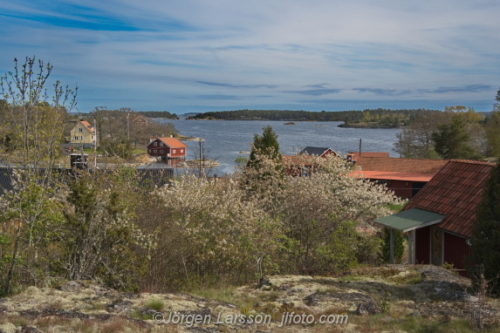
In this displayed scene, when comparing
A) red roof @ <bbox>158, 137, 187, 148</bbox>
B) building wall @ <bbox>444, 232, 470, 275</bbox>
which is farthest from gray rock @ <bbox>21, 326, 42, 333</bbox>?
red roof @ <bbox>158, 137, 187, 148</bbox>

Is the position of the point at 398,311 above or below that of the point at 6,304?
below

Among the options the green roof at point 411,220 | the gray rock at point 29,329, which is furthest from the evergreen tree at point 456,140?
the gray rock at point 29,329

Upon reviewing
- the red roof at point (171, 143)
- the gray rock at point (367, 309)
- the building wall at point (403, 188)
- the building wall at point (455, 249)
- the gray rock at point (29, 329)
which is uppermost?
the red roof at point (171, 143)

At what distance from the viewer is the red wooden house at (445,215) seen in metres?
15.3

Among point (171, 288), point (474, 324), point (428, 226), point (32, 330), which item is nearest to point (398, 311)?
point (474, 324)

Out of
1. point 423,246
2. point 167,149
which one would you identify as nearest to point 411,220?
point 423,246

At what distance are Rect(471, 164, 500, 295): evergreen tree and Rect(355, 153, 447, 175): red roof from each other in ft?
122

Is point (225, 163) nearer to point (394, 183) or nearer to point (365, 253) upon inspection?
point (394, 183)

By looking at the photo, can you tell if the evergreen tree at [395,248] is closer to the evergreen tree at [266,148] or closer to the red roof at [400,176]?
the evergreen tree at [266,148]

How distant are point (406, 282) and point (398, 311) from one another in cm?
305

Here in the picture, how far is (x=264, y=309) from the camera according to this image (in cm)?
909

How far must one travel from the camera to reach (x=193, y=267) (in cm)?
1273

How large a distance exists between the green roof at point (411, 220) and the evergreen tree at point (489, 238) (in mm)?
5010

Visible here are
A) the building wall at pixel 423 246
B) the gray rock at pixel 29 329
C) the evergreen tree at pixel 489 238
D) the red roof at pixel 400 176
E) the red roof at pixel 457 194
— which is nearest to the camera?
the gray rock at pixel 29 329
